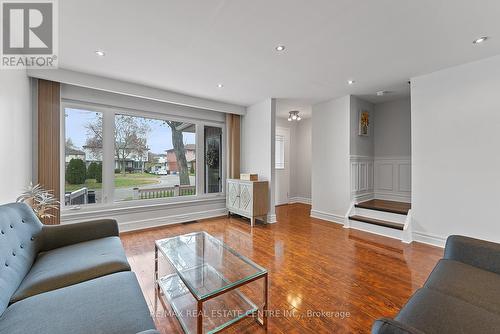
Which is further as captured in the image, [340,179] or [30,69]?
[340,179]

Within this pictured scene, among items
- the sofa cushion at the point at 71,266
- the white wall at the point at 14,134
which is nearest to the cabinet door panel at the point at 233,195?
the sofa cushion at the point at 71,266

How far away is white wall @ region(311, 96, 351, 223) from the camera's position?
13.3 feet

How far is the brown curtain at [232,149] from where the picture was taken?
4.70 m

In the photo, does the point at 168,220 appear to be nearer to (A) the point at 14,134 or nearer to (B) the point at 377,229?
(A) the point at 14,134

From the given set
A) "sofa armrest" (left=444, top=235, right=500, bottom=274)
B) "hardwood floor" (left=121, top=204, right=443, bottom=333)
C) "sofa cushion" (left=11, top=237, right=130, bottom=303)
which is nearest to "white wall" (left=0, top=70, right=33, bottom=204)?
"sofa cushion" (left=11, top=237, right=130, bottom=303)

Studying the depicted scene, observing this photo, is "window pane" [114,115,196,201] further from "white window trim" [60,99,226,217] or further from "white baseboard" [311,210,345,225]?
"white baseboard" [311,210,345,225]

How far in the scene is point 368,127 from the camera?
4.41 meters

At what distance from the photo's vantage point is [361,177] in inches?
167

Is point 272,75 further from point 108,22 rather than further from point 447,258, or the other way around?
point 447,258

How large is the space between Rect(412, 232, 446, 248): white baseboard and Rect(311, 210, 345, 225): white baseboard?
1.14 meters

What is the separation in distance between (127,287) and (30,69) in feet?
10.6

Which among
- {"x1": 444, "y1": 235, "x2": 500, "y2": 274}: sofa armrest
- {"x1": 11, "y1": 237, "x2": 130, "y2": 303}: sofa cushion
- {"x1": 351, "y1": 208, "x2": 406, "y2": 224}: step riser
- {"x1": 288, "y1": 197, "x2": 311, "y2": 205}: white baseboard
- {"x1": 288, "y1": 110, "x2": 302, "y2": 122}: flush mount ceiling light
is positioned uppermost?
{"x1": 288, "y1": 110, "x2": 302, "y2": 122}: flush mount ceiling light

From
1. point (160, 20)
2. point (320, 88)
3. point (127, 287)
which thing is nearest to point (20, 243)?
point (127, 287)

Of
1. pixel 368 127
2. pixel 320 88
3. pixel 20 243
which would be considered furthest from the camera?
pixel 368 127
